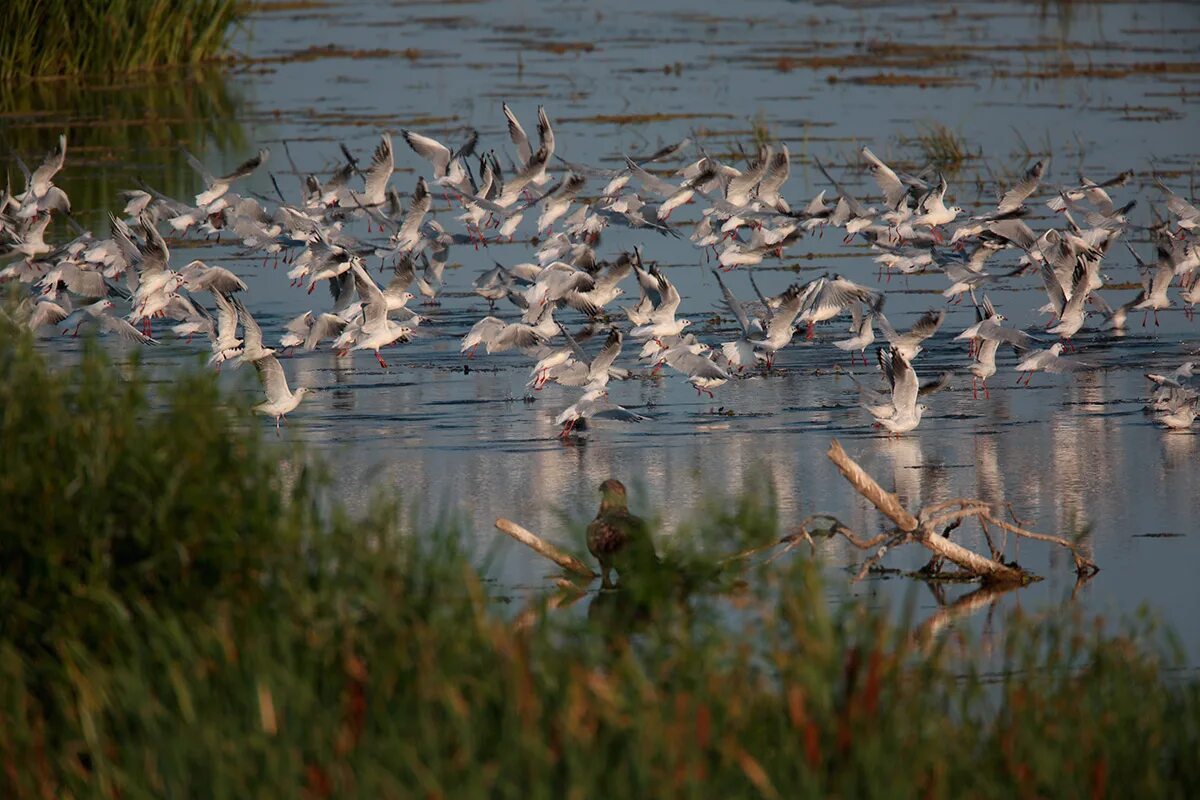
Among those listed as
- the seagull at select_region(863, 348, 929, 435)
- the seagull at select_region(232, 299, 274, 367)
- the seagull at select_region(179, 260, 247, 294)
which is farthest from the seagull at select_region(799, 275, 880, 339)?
the seagull at select_region(179, 260, 247, 294)

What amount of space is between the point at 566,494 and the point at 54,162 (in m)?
8.48

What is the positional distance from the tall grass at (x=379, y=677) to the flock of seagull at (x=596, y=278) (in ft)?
14.3

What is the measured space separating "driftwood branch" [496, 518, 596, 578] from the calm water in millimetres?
199

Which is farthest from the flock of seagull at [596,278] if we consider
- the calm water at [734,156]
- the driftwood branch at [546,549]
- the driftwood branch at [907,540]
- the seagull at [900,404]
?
the driftwood branch at [546,549]

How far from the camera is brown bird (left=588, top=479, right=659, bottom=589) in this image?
727 cm

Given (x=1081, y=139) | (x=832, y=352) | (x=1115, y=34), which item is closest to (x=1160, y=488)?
(x=832, y=352)

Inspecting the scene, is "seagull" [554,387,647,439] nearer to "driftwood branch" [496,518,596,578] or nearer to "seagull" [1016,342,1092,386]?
"seagull" [1016,342,1092,386]

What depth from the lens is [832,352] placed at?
1305 cm

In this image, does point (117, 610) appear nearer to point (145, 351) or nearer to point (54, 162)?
point (145, 351)

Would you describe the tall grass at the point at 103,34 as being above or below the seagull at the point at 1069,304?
above

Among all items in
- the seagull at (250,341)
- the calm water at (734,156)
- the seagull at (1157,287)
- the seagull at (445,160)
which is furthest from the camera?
the seagull at (445,160)

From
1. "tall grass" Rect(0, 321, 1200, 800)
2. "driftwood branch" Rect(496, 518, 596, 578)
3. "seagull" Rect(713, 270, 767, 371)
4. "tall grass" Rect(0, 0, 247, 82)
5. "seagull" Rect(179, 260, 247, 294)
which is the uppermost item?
"tall grass" Rect(0, 0, 247, 82)

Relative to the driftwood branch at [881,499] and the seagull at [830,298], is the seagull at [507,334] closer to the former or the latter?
the seagull at [830,298]

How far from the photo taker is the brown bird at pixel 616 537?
23.8 feet
